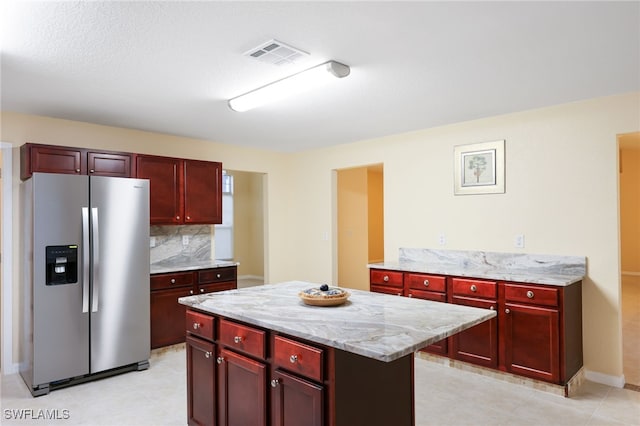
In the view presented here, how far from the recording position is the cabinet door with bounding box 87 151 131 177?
395 centimetres

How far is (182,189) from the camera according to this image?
464 centimetres

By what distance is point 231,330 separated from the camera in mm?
2322

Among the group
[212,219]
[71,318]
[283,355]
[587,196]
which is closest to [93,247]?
[71,318]

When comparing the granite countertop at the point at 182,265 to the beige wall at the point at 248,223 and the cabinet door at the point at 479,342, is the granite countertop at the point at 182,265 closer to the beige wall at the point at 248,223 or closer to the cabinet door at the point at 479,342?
the cabinet door at the point at 479,342

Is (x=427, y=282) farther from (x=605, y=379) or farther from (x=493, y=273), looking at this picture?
(x=605, y=379)

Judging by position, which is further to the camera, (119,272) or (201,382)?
(119,272)

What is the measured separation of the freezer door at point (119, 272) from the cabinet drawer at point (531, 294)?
327 cm

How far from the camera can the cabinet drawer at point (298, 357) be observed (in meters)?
1.83

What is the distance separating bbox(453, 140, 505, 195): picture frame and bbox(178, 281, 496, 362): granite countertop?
6.90 feet

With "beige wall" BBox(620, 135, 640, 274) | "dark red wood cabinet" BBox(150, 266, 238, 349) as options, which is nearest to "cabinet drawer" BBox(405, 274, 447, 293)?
"dark red wood cabinet" BBox(150, 266, 238, 349)

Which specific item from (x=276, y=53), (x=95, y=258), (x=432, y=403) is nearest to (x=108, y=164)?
(x=95, y=258)

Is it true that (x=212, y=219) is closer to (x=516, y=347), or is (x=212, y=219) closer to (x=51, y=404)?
(x=51, y=404)

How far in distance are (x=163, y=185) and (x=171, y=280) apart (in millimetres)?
1021

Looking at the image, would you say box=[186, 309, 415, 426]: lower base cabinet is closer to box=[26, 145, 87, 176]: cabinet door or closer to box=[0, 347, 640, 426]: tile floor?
box=[0, 347, 640, 426]: tile floor
